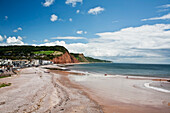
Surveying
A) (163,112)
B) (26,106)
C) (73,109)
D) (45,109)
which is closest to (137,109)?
(163,112)

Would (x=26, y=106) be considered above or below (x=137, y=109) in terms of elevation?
above

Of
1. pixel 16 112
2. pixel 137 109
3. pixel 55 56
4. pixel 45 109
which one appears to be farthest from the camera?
pixel 55 56

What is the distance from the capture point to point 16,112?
8.77 metres

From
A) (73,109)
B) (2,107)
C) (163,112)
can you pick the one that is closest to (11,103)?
(2,107)

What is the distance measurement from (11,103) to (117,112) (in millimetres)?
9567

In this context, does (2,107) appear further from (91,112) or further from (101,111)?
(101,111)

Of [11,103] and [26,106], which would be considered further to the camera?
[11,103]

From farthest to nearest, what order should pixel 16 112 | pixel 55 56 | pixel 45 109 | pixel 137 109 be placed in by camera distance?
pixel 55 56 < pixel 137 109 < pixel 45 109 < pixel 16 112

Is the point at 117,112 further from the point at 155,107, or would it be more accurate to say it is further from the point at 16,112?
the point at 16,112

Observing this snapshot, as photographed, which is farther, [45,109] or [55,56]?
[55,56]

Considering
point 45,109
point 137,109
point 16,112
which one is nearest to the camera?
point 16,112

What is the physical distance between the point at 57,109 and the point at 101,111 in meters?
3.64

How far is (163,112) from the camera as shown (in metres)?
10.0

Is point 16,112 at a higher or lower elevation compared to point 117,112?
higher
